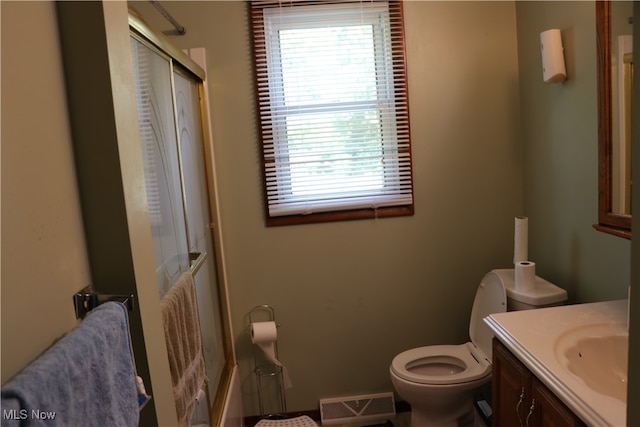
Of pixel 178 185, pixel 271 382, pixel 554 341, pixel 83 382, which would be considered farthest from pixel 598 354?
pixel 271 382

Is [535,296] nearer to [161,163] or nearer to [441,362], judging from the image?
[441,362]

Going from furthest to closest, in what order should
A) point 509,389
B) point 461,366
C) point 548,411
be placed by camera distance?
point 461,366 → point 509,389 → point 548,411

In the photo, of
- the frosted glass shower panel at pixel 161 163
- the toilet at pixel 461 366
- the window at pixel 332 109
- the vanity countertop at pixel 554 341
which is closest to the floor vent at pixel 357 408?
the toilet at pixel 461 366

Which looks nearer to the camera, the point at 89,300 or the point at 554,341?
the point at 89,300

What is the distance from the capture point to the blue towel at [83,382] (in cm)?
58

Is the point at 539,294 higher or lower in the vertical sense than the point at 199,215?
lower

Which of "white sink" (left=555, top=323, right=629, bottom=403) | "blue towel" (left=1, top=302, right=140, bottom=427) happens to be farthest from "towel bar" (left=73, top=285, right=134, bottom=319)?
"white sink" (left=555, top=323, right=629, bottom=403)

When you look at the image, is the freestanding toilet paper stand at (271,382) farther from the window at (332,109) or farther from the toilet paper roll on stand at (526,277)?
the toilet paper roll on stand at (526,277)

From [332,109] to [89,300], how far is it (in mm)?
1709

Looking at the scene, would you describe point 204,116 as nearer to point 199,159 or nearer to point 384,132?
point 199,159

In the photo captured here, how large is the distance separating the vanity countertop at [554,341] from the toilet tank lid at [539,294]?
0.83 feet

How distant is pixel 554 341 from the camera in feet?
4.54

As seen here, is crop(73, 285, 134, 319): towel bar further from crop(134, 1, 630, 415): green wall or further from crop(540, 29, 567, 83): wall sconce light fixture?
crop(540, 29, 567, 83): wall sconce light fixture

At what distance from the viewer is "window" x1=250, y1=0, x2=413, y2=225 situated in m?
2.28
